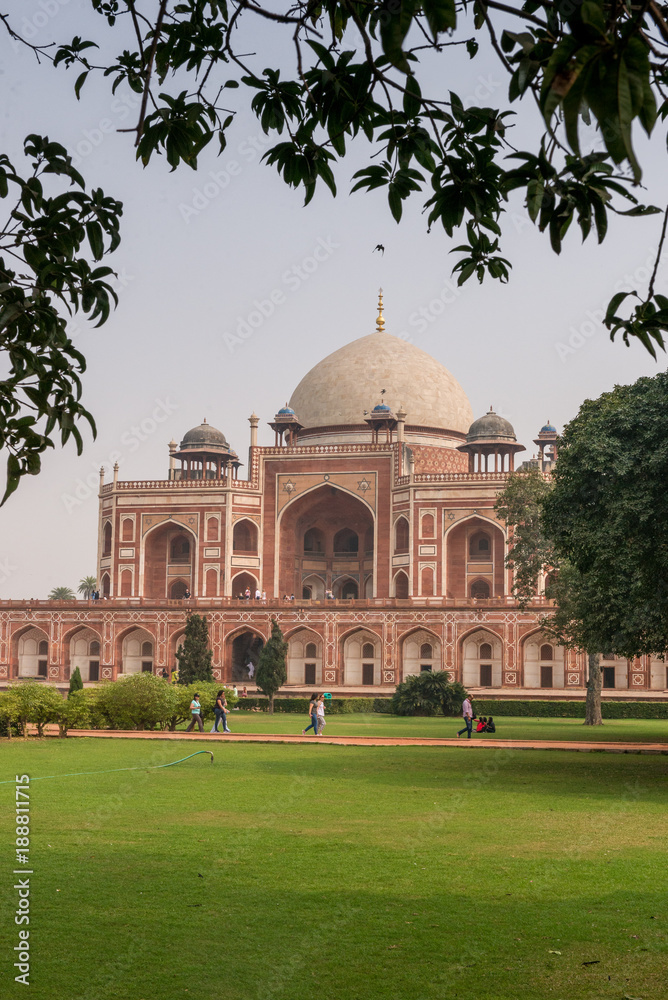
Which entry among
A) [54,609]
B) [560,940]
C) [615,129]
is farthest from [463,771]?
[54,609]

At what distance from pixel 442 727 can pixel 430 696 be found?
18.2ft

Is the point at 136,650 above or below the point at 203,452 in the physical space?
below

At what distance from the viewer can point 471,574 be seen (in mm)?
40969

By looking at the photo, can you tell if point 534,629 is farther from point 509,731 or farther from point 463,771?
point 463,771

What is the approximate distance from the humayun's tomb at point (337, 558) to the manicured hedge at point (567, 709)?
299 centimetres

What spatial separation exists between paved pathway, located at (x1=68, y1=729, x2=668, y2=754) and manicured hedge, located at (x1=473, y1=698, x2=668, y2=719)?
10.9 metres

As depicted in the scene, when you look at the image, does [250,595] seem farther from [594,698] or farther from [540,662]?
[594,698]

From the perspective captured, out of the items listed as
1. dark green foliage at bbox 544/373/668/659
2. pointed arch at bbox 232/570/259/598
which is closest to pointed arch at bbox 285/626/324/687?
pointed arch at bbox 232/570/259/598

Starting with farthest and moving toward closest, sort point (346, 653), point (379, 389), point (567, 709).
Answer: point (379, 389)
point (346, 653)
point (567, 709)

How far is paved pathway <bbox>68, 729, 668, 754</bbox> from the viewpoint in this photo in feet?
57.6

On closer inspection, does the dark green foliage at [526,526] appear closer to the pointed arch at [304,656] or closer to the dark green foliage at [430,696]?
the dark green foliage at [430,696]

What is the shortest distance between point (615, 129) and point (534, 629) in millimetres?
34388

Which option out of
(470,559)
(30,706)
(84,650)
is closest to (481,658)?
(470,559)

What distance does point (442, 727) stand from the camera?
2450cm
